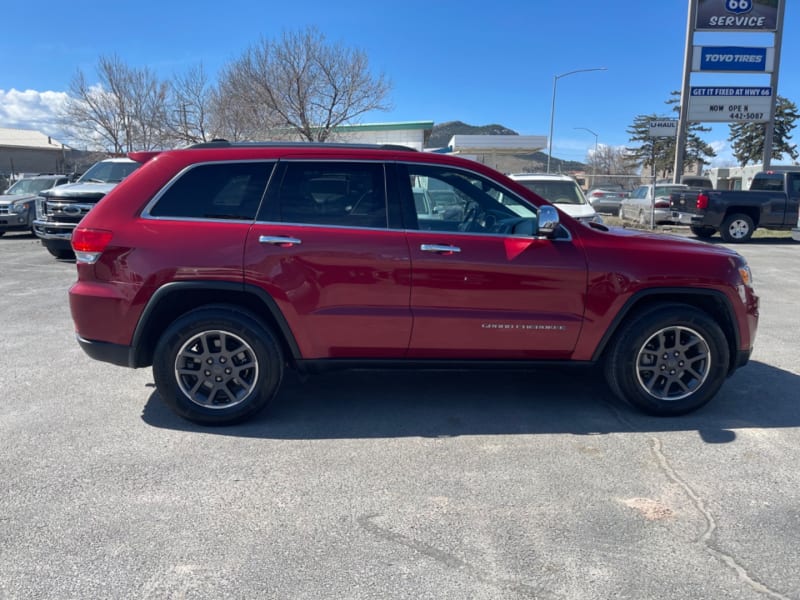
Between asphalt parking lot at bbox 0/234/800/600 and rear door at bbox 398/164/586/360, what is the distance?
0.60 m

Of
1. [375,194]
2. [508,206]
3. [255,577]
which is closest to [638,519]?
[255,577]

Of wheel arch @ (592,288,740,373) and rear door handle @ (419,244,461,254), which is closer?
rear door handle @ (419,244,461,254)

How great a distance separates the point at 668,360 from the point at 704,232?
1584 cm

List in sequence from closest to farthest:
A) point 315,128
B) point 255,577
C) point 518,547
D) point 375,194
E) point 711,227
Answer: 1. point 255,577
2. point 518,547
3. point 375,194
4. point 711,227
5. point 315,128

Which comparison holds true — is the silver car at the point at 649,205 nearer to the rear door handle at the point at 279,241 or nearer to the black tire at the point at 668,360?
the black tire at the point at 668,360

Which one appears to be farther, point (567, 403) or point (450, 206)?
point (567, 403)

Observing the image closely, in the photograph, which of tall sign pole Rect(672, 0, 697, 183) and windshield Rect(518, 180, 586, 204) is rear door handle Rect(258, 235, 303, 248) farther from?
tall sign pole Rect(672, 0, 697, 183)

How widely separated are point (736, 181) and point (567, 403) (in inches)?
1560

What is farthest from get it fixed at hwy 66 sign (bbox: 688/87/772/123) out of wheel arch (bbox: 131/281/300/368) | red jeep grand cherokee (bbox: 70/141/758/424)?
wheel arch (bbox: 131/281/300/368)

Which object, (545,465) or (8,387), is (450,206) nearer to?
(545,465)

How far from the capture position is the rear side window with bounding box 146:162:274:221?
162 inches

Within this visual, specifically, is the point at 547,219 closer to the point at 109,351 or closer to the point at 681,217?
the point at 109,351

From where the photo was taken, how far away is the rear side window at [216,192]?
411cm

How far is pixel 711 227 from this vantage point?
56.2ft
